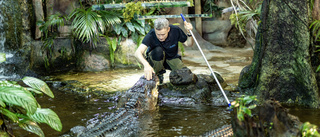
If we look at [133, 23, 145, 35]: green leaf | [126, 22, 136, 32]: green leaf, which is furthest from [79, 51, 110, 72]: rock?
[133, 23, 145, 35]: green leaf

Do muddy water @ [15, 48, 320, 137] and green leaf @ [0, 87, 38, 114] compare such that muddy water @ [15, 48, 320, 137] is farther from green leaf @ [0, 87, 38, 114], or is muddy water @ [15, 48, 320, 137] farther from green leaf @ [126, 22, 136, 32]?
green leaf @ [126, 22, 136, 32]

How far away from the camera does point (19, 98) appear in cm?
265

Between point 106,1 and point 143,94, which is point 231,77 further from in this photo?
point 106,1

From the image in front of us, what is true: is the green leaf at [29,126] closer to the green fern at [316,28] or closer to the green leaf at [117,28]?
the green fern at [316,28]

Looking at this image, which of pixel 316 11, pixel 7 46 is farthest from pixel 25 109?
pixel 7 46

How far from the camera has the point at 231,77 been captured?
6.14 meters

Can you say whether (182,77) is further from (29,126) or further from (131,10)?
(131,10)

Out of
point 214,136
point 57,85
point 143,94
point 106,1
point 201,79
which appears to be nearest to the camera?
point 214,136

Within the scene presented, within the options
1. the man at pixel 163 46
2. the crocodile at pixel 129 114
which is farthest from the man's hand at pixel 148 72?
the man at pixel 163 46

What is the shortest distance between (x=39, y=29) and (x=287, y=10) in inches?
219

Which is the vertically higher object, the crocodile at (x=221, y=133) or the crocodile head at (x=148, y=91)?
the crocodile head at (x=148, y=91)

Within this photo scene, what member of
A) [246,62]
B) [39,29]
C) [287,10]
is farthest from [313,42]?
[39,29]

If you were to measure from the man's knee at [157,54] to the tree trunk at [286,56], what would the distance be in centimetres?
144

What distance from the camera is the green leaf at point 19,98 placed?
2619 mm
